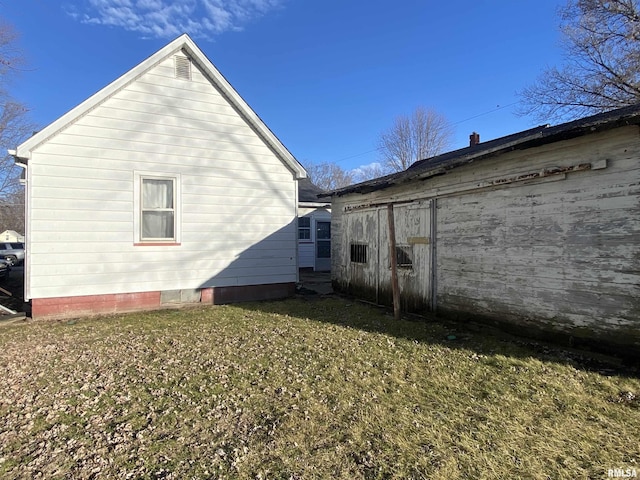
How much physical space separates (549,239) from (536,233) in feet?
0.72

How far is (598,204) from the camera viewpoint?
187 inches

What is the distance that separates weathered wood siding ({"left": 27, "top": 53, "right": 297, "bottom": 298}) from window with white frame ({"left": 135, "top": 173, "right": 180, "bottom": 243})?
0.47ft

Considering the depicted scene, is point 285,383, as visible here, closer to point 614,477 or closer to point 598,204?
point 614,477

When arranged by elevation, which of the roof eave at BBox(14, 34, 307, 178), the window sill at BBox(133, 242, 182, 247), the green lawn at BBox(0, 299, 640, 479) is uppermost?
the roof eave at BBox(14, 34, 307, 178)

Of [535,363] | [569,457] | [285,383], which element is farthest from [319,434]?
[535,363]

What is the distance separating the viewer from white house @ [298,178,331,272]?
15820 millimetres

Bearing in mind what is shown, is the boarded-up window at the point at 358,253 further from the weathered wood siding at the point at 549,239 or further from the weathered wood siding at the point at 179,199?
the weathered wood siding at the point at 549,239

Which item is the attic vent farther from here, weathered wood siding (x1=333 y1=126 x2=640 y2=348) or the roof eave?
weathered wood siding (x1=333 y1=126 x2=640 y2=348)

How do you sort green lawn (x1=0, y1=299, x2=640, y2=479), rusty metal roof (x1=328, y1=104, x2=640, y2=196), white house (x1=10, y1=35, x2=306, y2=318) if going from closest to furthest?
green lawn (x1=0, y1=299, x2=640, y2=479), rusty metal roof (x1=328, y1=104, x2=640, y2=196), white house (x1=10, y1=35, x2=306, y2=318)

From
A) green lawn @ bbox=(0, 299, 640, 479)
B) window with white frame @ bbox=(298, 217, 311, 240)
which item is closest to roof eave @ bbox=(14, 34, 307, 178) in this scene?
green lawn @ bbox=(0, 299, 640, 479)

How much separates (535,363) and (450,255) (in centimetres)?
270

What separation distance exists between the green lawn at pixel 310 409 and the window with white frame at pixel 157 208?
3.01 m

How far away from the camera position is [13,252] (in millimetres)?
24094

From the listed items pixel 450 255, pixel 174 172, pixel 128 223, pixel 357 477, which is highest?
pixel 174 172
